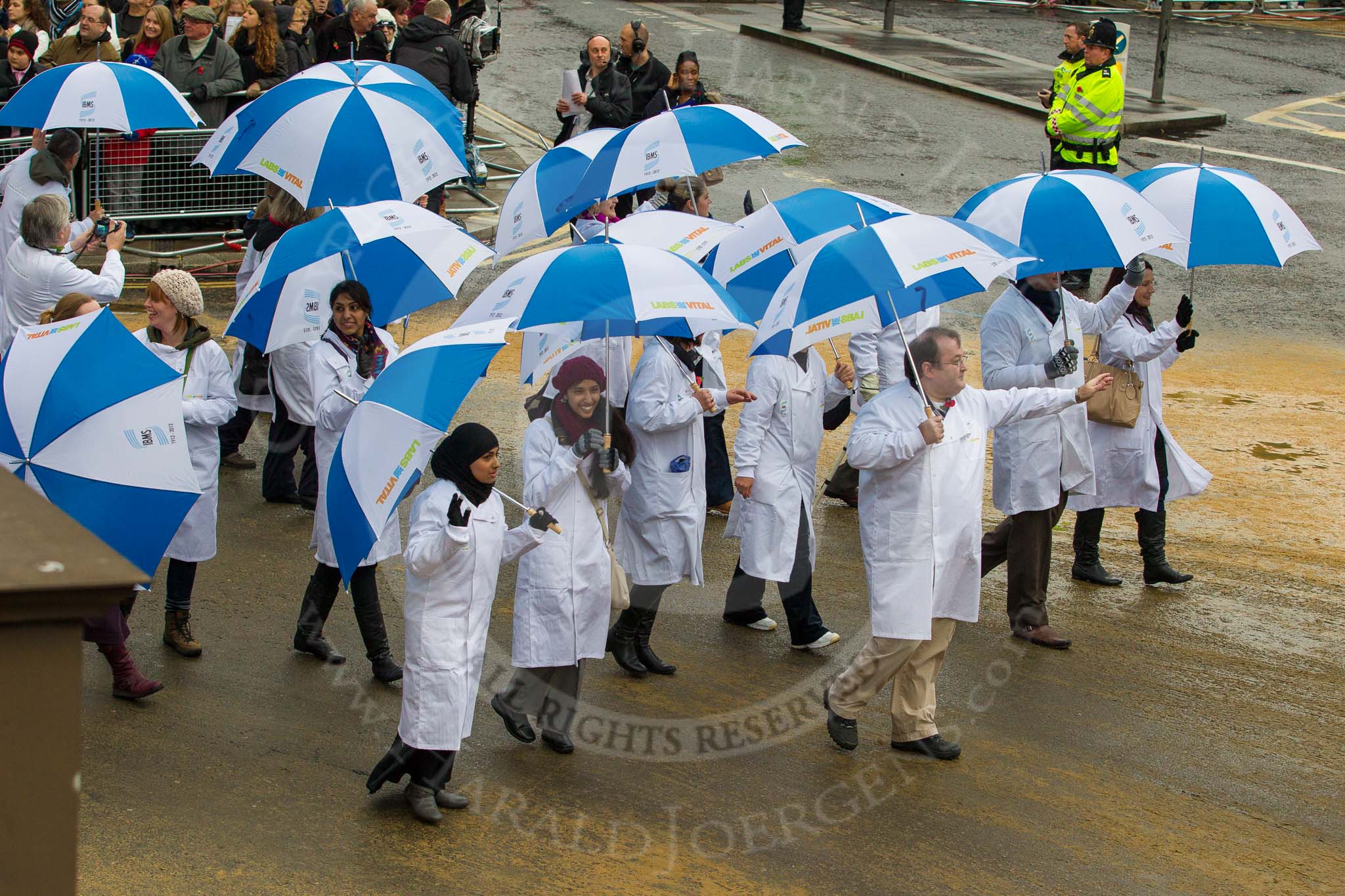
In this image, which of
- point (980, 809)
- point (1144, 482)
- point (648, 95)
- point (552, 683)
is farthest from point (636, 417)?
point (648, 95)

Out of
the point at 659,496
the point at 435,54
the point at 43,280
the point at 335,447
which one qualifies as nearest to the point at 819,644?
the point at 659,496

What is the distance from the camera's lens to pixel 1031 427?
25.2 feet

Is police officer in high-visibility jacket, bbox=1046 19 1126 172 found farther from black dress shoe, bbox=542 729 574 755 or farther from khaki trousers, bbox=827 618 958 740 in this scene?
black dress shoe, bbox=542 729 574 755

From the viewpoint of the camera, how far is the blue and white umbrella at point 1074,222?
697 cm

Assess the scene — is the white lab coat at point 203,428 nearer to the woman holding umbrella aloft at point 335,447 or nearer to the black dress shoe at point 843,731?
the woman holding umbrella aloft at point 335,447

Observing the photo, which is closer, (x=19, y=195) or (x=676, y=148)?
(x=676, y=148)

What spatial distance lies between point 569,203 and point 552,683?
11.0 ft

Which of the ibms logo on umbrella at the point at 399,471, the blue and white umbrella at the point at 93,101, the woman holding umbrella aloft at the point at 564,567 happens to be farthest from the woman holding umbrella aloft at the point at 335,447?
the blue and white umbrella at the point at 93,101

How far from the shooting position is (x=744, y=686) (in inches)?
278

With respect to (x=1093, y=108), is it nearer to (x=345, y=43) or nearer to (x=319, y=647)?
(x=345, y=43)

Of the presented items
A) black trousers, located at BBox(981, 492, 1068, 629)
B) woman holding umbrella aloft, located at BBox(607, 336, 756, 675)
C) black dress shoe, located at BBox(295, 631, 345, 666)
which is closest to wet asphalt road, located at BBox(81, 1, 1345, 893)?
black dress shoe, located at BBox(295, 631, 345, 666)

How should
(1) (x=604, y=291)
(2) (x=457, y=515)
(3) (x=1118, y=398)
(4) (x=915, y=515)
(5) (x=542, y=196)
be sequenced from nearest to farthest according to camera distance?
1. (2) (x=457, y=515)
2. (1) (x=604, y=291)
3. (4) (x=915, y=515)
4. (3) (x=1118, y=398)
5. (5) (x=542, y=196)

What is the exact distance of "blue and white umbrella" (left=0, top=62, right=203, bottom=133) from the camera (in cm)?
966

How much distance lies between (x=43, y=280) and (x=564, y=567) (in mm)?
3747
